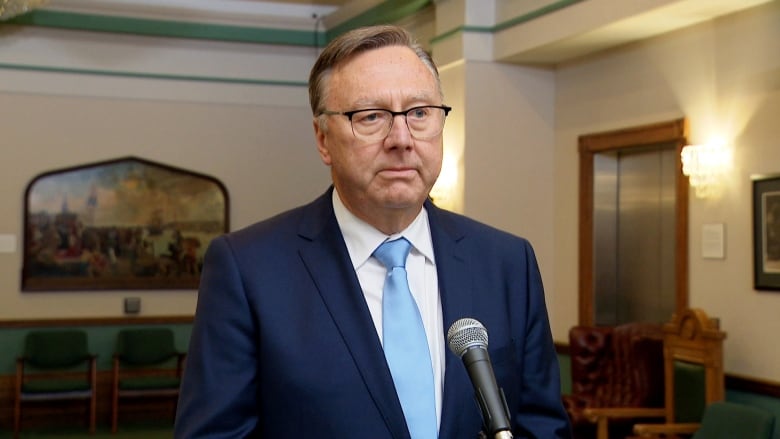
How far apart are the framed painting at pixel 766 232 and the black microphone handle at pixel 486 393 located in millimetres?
5912

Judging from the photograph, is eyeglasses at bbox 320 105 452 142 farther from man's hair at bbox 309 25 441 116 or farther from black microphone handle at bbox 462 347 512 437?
black microphone handle at bbox 462 347 512 437

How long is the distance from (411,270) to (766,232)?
5568mm

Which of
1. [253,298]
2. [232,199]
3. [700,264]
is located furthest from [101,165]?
[253,298]

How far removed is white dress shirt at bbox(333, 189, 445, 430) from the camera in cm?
232

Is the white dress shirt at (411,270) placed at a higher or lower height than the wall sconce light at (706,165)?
lower

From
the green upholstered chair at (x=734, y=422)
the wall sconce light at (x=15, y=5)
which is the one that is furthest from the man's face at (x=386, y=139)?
the wall sconce light at (x=15, y=5)

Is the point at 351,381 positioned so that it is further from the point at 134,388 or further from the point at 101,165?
the point at 101,165

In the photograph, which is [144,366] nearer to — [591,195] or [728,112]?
[591,195]

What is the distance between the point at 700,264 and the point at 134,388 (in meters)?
6.28

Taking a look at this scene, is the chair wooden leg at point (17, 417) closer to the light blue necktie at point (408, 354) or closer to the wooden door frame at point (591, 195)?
the wooden door frame at point (591, 195)

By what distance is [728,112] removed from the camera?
304 inches

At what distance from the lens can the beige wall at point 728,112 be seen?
7367 mm

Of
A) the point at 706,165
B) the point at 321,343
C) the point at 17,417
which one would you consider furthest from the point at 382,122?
the point at 17,417

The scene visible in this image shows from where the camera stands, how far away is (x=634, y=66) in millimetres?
8805
